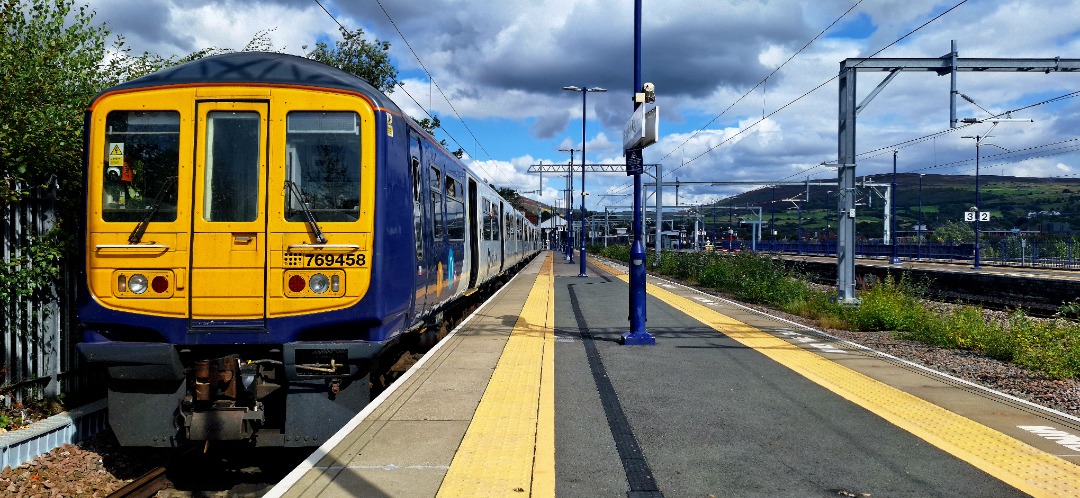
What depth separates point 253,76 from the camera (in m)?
6.21

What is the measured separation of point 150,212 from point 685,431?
4486mm

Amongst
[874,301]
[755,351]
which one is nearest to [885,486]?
[755,351]

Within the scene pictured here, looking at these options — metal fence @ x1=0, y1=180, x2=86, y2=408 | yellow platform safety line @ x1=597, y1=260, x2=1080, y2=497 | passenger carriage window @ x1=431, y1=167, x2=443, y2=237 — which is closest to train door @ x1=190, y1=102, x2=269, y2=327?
metal fence @ x1=0, y1=180, x2=86, y2=408

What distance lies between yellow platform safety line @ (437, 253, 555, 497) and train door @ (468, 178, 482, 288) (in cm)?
425

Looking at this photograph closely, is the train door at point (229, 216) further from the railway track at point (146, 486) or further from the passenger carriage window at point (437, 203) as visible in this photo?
the passenger carriage window at point (437, 203)

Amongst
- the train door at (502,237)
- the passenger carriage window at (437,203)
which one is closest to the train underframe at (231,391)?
the passenger carriage window at (437,203)

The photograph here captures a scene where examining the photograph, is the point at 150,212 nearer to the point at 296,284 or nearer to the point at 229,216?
the point at 229,216

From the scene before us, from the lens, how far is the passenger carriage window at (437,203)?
9016mm

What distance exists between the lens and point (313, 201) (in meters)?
6.09

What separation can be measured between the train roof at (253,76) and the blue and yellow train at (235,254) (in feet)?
0.07

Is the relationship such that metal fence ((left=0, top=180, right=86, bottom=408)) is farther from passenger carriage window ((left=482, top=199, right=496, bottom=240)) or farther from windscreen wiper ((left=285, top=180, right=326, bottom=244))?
passenger carriage window ((left=482, top=199, right=496, bottom=240))

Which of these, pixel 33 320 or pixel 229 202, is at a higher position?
pixel 229 202

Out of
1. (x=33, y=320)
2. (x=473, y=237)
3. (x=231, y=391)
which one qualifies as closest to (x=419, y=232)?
(x=231, y=391)

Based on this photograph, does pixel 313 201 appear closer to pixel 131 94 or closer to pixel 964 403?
pixel 131 94
